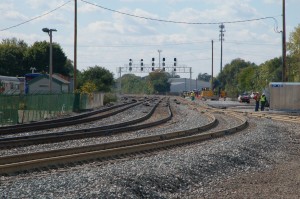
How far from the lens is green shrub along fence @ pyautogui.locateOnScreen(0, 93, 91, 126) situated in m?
32.2

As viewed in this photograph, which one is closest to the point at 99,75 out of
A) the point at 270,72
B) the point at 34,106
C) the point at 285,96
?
the point at 270,72

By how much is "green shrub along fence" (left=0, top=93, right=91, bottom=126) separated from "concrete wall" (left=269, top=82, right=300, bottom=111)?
51.6 feet

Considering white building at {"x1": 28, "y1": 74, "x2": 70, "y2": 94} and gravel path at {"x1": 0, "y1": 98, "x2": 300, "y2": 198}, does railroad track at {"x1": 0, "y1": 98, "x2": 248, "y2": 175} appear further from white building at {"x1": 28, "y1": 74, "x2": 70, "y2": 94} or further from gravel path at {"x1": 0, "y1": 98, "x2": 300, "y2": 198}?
white building at {"x1": 28, "y1": 74, "x2": 70, "y2": 94}

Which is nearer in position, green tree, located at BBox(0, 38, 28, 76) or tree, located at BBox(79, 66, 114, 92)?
tree, located at BBox(79, 66, 114, 92)

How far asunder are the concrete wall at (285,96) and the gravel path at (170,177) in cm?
2918

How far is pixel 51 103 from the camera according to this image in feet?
136

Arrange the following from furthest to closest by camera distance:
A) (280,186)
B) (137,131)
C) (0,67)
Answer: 1. (0,67)
2. (137,131)
3. (280,186)

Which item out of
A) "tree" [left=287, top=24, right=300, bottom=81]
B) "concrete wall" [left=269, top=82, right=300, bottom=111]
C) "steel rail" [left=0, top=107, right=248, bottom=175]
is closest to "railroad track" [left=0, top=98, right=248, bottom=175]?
"steel rail" [left=0, top=107, right=248, bottom=175]

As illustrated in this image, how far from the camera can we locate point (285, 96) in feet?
158

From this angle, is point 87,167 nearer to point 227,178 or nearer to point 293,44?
point 227,178

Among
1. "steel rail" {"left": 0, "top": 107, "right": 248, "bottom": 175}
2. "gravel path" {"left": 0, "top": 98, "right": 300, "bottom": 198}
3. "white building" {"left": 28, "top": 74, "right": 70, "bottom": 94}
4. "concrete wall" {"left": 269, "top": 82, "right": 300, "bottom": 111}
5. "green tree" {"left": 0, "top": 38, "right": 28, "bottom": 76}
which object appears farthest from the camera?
"green tree" {"left": 0, "top": 38, "right": 28, "bottom": 76}

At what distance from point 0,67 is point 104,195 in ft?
329

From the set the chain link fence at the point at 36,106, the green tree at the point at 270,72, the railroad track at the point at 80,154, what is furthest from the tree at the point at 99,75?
the railroad track at the point at 80,154

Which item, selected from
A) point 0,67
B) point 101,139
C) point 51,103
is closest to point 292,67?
point 0,67
